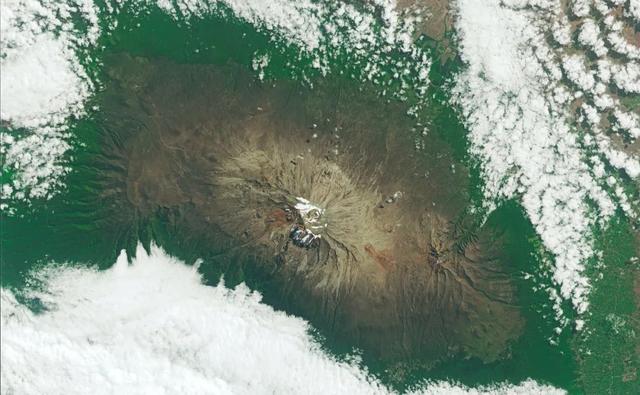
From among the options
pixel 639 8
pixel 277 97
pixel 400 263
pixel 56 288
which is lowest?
pixel 56 288

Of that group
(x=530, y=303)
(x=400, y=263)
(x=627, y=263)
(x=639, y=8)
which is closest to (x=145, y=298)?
(x=400, y=263)

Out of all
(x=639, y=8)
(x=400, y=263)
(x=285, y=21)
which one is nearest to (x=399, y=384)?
(x=400, y=263)

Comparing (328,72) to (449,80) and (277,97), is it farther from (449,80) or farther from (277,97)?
(449,80)

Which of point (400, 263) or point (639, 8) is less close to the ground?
point (639, 8)
